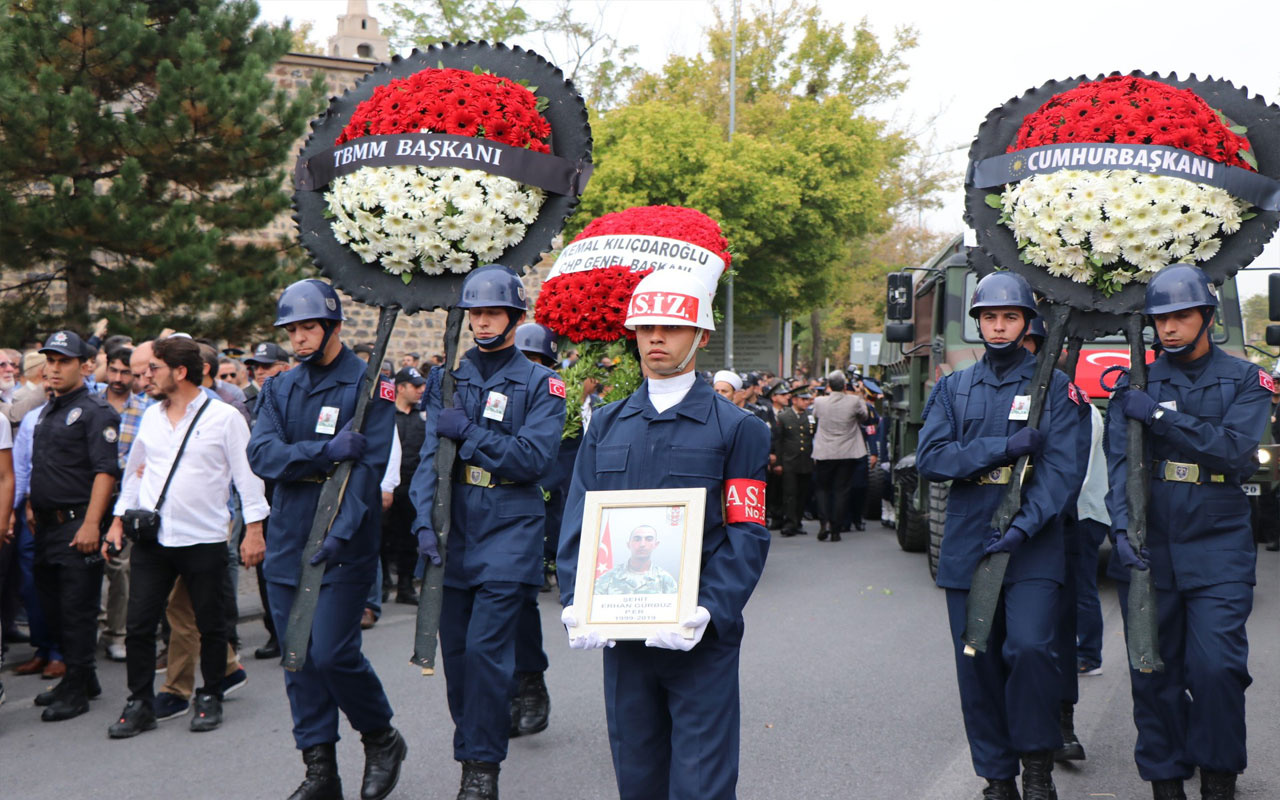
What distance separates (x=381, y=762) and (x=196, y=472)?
6.70ft

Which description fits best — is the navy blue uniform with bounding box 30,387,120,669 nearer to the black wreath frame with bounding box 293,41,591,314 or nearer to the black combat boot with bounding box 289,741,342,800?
the black wreath frame with bounding box 293,41,591,314

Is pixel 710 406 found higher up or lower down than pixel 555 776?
higher up

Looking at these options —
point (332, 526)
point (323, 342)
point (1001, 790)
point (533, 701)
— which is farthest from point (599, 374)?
point (1001, 790)

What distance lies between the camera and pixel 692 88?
33.8 meters

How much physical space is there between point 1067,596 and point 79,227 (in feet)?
38.8

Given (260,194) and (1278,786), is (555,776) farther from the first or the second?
(260,194)

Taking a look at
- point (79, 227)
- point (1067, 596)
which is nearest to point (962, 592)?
point (1067, 596)

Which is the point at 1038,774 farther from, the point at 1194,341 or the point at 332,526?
the point at 332,526

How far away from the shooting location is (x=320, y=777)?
507 centimetres

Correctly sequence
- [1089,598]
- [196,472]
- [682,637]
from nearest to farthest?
[682,637], [196,472], [1089,598]

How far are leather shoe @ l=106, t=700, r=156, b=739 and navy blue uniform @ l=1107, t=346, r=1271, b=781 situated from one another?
483 cm

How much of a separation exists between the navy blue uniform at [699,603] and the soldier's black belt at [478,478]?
1347mm

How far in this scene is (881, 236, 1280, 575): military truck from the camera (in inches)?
413

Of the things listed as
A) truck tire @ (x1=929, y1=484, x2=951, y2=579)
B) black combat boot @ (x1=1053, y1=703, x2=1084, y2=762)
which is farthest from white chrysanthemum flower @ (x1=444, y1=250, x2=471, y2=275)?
truck tire @ (x1=929, y1=484, x2=951, y2=579)
